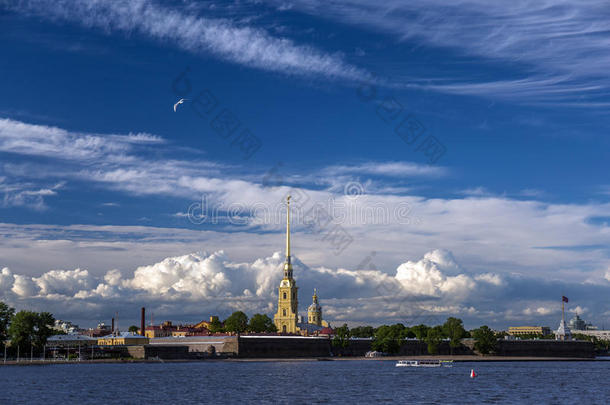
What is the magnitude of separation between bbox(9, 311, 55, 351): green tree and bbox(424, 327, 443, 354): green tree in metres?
78.6

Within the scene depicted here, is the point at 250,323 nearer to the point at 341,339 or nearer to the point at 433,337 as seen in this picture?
the point at 341,339

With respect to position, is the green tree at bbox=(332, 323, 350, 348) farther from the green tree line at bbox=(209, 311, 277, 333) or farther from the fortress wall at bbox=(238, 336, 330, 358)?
the green tree line at bbox=(209, 311, 277, 333)

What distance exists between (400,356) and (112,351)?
2386 inches

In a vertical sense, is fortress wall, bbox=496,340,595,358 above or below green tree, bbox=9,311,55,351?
below

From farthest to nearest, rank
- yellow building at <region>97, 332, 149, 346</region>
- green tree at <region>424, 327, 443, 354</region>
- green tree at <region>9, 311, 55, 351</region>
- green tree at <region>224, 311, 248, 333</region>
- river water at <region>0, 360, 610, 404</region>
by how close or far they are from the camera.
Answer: green tree at <region>224, 311, 248, 333</region> < green tree at <region>424, 327, 443, 354</region> < yellow building at <region>97, 332, 149, 346</region> < green tree at <region>9, 311, 55, 351</region> < river water at <region>0, 360, 610, 404</region>

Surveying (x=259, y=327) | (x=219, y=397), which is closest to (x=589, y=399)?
(x=219, y=397)

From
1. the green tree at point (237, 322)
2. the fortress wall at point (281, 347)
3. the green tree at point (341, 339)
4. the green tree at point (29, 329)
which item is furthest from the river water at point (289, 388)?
the green tree at point (237, 322)

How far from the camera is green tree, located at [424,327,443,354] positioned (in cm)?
16312

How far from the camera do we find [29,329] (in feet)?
417

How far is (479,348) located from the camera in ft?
547

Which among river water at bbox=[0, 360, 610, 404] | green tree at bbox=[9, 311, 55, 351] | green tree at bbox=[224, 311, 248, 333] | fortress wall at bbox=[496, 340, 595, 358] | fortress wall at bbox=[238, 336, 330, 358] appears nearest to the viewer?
river water at bbox=[0, 360, 610, 404]

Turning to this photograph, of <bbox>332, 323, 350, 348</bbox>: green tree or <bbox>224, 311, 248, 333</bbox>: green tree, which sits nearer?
<bbox>332, 323, 350, 348</bbox>: green tree

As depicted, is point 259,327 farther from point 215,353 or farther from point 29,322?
point 29,322

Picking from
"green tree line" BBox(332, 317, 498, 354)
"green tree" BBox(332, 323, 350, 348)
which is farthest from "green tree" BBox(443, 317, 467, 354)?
"green tree" BBox(332, 323, 350, 348)
